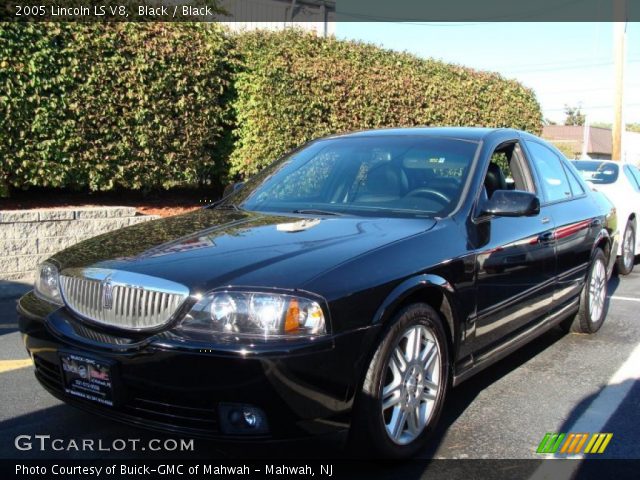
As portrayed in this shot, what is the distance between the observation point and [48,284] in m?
3.25

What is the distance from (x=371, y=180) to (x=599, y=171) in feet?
21.5

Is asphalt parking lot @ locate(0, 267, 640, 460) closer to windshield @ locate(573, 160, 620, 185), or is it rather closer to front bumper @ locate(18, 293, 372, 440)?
front bumper @ locate(18, 293, 372, 440)

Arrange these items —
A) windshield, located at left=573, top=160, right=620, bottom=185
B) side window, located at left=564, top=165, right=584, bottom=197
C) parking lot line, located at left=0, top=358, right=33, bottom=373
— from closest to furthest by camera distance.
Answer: parking lot line, located at left=0, top=358, right=33, bottom=373 < side window, located at left=564, top=165, right=584, bottom=197 < windshield, located at left=573, top=160, right=620, bottom=185

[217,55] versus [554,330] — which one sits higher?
[217,55]

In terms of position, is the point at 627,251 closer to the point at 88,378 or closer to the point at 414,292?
the point at 414,292

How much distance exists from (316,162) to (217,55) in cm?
566

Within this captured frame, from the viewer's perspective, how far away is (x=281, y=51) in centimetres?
1027

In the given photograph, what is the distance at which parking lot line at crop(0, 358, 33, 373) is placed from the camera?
4.37m

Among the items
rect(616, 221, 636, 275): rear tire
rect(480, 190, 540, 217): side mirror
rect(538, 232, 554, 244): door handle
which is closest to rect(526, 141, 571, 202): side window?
rect(538, 232, 554, 244): door handle

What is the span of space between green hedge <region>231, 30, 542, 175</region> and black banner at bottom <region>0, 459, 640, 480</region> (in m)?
7.30

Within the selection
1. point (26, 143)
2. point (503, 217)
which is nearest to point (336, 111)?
point (26, 143)

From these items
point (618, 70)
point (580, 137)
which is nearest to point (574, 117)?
point (580, 137)

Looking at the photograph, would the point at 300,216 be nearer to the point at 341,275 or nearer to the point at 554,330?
the point at 341,275

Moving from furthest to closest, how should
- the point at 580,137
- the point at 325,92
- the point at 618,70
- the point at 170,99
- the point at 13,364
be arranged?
the point at 580,137, the point at 618,70, the point at 325,92, the point at 170,99, the point at 13,364
